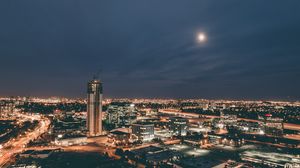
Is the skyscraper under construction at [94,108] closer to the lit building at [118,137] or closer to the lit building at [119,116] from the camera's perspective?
the lit building at [118,137]

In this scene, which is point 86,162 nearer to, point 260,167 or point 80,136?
point 80,136

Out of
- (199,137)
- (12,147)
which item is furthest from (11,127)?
(199,137)

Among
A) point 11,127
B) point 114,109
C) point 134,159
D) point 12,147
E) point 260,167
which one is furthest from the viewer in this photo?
point 114,109

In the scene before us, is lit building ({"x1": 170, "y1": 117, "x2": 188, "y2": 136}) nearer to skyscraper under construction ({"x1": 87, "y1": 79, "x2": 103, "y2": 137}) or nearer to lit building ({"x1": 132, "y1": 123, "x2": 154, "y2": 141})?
lit building ({"x1": 132, "y1": 123, "x2": 154, "y2": 141})

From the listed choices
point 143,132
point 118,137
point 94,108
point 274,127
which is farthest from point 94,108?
point 274,127

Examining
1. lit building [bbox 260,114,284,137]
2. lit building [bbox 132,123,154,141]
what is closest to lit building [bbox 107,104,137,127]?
lit building [bbox 132,123,154,141]

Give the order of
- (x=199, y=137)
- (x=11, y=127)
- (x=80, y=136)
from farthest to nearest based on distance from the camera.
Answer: (x=11, y=127) → (x=199, y=137) → (x=80, y=136)
